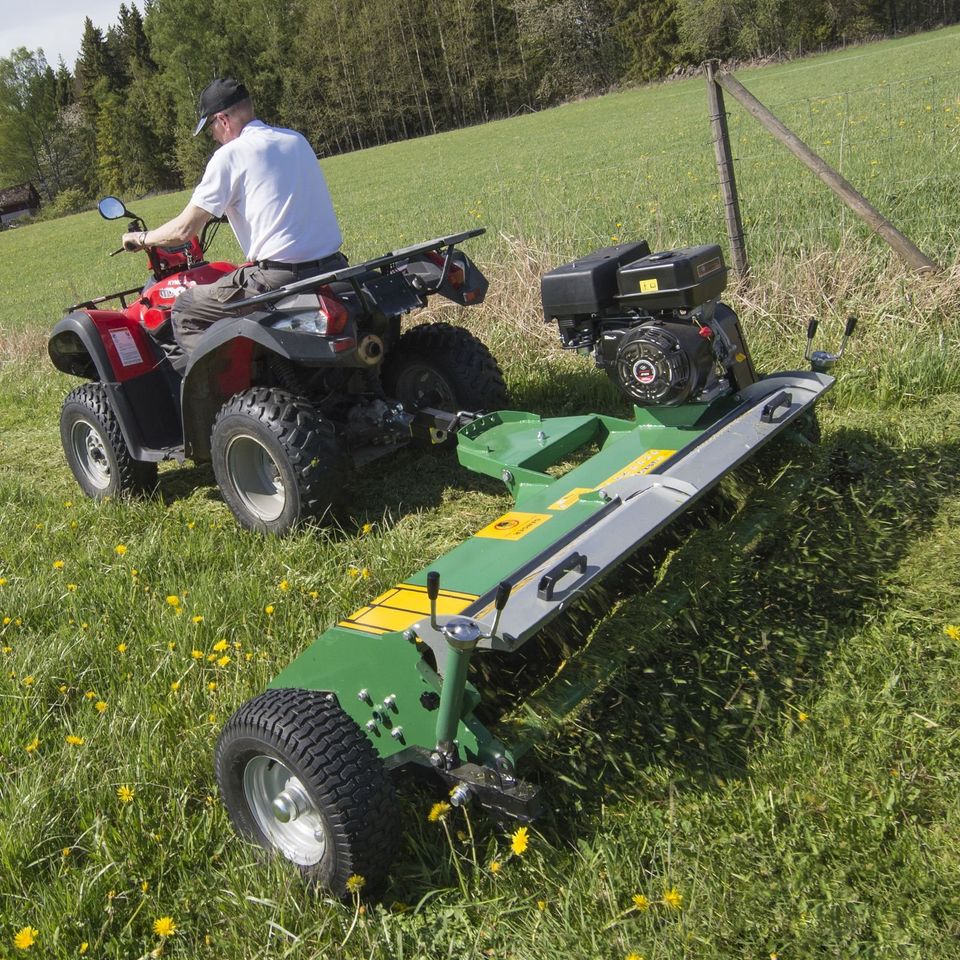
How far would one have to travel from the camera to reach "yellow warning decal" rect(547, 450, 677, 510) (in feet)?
10.5

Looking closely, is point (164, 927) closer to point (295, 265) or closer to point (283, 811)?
point (283, 811)

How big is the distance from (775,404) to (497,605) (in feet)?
5.69

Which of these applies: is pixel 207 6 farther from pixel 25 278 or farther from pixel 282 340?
pixel 282 340

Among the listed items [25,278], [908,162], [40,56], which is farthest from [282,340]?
[40,56]

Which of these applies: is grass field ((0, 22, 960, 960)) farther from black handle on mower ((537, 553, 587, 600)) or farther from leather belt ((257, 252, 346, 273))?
leather belt ((257, 252, 346, 273))

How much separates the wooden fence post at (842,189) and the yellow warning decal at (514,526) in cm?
335

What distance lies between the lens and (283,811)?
98.5 inches

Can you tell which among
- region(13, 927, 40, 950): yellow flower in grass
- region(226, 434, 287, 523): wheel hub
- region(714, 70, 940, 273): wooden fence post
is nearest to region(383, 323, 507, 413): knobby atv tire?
region(226, 434, 287, 523): wheel hub

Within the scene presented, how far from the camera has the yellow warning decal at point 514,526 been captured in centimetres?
301

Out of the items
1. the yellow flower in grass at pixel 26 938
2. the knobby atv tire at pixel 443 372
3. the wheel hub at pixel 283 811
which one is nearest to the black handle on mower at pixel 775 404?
the knobby atv tire at pixel 443 372

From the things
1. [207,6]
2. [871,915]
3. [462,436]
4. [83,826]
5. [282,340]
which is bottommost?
[871,915]

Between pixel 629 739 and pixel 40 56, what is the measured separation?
10149 centimetres

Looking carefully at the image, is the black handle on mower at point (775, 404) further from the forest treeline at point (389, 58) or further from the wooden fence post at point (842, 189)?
the forest treeline at point (389, 58)

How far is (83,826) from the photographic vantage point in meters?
2.76
